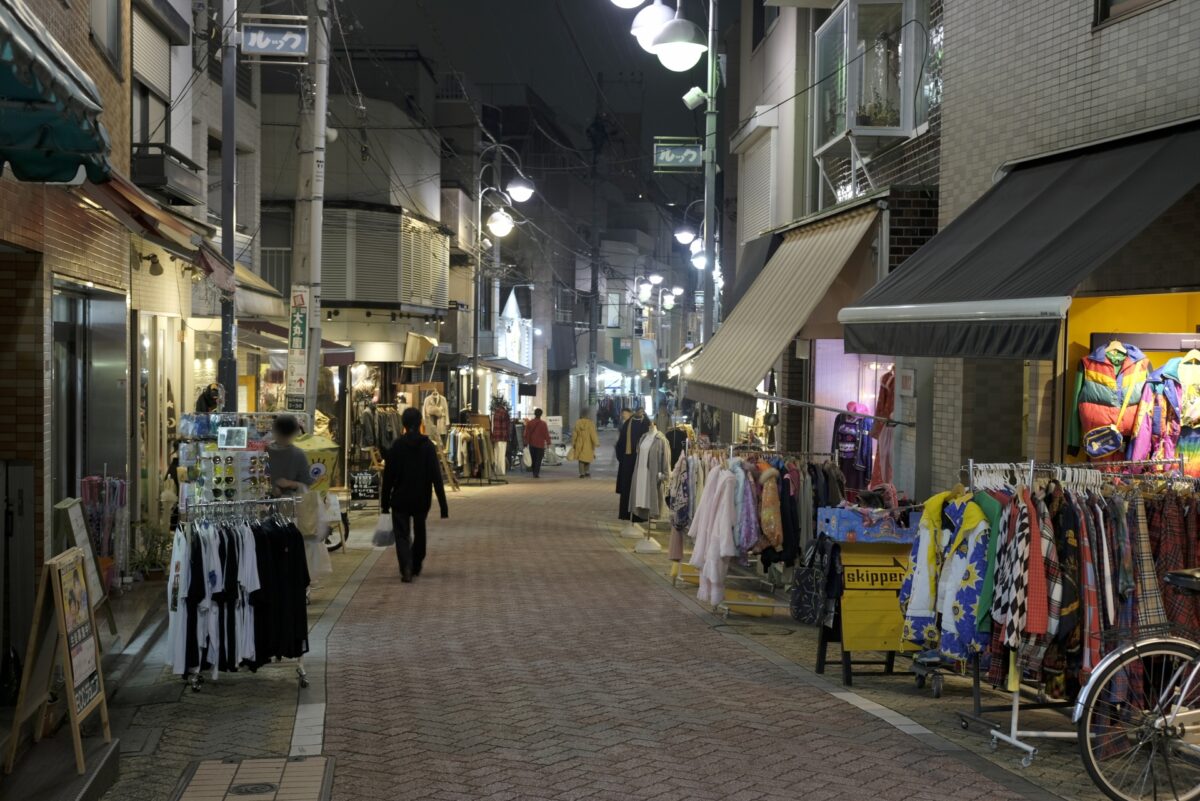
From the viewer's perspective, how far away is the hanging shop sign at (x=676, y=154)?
2352cm

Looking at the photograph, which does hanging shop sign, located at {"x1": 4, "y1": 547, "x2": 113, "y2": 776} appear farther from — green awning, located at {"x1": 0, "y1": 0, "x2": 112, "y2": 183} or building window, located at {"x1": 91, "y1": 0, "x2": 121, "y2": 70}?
building window, located at {"x1": 91, "y1": 0, "x2": 121, "y2": 70}

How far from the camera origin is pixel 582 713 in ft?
28.5

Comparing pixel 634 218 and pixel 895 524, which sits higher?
pixel 634 218

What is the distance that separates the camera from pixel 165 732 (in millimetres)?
8273

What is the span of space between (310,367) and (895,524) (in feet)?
31.5

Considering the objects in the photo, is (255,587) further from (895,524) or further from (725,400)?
(725,400)

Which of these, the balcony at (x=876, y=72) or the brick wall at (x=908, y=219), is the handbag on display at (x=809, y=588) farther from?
the balcony at (x=876, y=72)

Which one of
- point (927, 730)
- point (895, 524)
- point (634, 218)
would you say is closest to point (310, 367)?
point (895, 524)

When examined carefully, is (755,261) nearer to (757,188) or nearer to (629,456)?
(757,188)

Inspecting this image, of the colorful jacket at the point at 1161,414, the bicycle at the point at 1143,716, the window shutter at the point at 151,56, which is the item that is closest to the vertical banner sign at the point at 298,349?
the window shutter at the point at 151,56

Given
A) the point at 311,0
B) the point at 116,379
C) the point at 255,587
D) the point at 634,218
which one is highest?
the point at 634,218

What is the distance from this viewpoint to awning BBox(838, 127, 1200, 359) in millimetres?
8070

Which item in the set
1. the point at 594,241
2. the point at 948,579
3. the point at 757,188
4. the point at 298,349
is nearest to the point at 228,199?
the point at 298,349

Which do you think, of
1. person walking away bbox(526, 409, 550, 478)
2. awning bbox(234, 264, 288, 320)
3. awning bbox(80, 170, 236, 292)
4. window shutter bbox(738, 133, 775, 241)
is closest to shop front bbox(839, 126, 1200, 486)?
awning bbox(80, 170, 236, 292)
